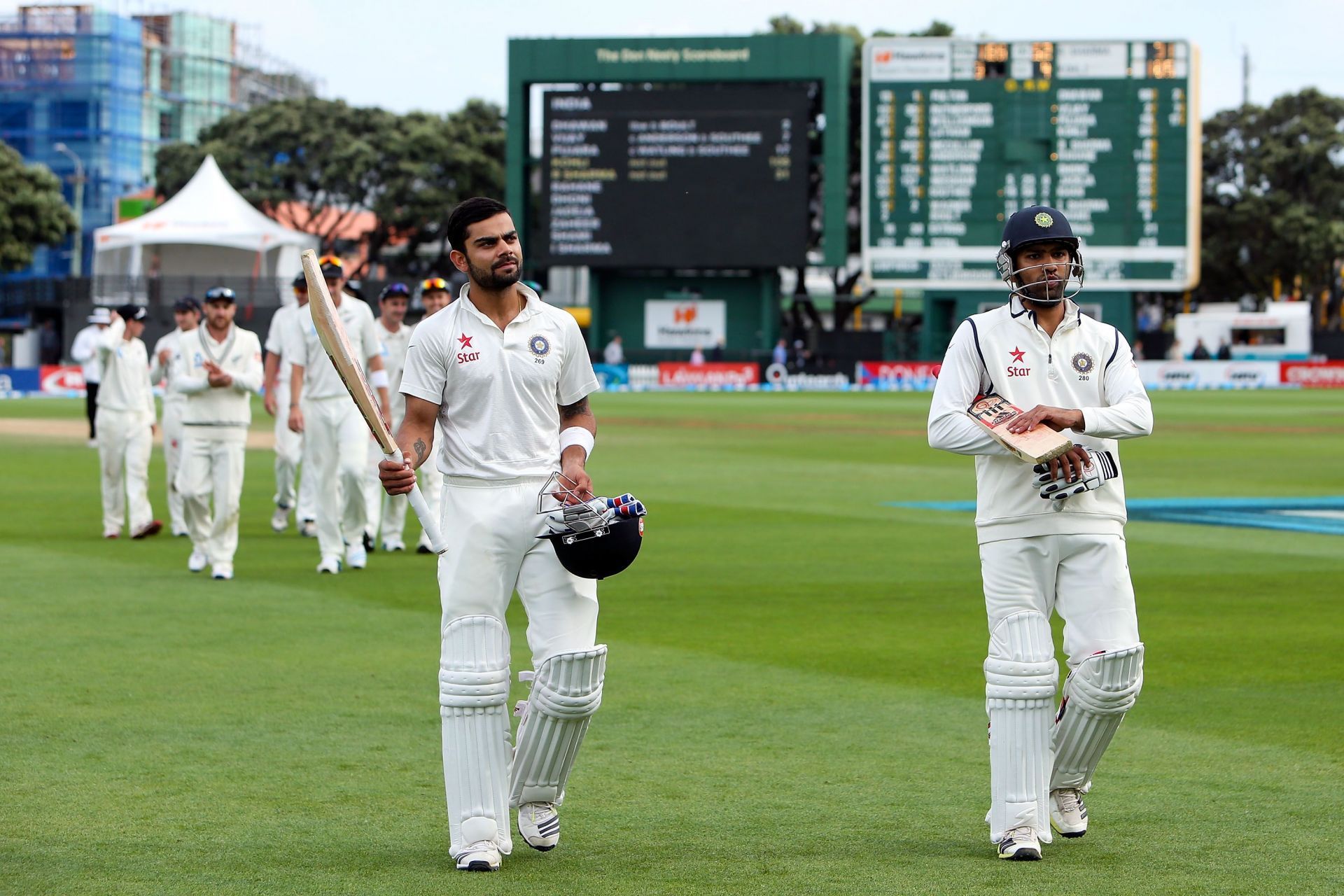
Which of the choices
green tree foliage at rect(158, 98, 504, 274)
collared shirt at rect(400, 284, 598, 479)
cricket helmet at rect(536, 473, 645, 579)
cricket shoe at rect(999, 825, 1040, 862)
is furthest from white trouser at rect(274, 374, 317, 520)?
green tree foliage at rect(158, 98, 504, 274)

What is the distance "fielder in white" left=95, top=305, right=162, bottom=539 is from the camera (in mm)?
14609

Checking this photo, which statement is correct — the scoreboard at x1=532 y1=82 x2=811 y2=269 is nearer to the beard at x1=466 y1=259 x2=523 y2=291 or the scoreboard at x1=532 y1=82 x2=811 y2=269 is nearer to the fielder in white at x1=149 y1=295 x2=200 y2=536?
the fielder in white at x1=149 y1=295 x2=200 y2=536

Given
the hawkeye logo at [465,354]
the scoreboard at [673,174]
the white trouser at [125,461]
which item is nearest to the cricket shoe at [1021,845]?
the hawkeye logo at [465,354]

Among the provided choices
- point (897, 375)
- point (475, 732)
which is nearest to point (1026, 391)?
point (475, 732)

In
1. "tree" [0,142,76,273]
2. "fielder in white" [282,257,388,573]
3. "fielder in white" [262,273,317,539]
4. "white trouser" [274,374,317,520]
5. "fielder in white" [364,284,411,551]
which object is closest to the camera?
"fielder in white" [282,257,388,573]

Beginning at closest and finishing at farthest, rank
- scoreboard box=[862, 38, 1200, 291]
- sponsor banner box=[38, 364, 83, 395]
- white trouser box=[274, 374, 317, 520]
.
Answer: white trouser box=[274, 374, 317, 520] → sponsor banner box=[38, 364, 83, 395] → scoreboard box=[862, 38, 1200, 291]

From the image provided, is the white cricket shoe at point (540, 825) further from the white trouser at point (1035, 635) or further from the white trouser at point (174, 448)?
the white trouser at point (174, 448)

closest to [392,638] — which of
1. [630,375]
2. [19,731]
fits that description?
[19,731]

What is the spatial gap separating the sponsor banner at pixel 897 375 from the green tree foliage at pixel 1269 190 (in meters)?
23.5

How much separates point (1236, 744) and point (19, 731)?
15.8ft

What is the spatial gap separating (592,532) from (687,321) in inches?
2008

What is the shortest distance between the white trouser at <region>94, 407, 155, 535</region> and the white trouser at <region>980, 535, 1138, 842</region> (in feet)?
34.3

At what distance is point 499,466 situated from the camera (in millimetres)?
5426

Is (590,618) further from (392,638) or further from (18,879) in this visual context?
(392,638)
